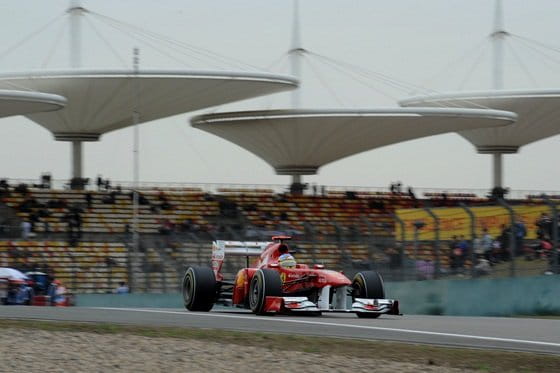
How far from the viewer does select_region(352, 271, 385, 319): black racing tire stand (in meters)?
17.5

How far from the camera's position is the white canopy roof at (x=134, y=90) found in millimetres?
47094

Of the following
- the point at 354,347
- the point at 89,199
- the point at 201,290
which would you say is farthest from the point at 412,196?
the point at 354,347

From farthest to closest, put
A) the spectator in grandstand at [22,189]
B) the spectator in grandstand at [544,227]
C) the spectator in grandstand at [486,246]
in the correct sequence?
the spectator in grandstand at [22,189] → the spectator in grandstand at [486,246] → the spectator in grandstand at [544,227]

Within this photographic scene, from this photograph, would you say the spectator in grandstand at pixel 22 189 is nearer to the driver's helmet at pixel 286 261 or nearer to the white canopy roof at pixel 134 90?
the white canopy roof at pixel 134 90

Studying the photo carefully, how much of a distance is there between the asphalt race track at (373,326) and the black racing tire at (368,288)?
30 centimetres

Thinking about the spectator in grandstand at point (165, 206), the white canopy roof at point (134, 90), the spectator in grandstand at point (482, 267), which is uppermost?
the white canopy roof at point (134, 90)

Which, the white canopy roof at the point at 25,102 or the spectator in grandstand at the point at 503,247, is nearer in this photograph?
the spectator in grandstand at the point at 503,247

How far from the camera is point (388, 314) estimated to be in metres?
17.6

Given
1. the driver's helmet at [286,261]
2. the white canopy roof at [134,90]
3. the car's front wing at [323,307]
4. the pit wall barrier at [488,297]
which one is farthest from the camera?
the white canopy roof at [134,90]

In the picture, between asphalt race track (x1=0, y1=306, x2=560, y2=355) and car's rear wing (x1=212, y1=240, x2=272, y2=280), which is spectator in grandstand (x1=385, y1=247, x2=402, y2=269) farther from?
asphalt race track (x1=0, y1=306, x2=560, y2=355)

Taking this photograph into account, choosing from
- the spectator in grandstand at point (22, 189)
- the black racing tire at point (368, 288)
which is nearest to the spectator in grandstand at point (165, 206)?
the spectator in grandstand at point (22, 189)

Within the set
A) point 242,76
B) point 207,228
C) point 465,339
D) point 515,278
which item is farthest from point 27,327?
point 242,76

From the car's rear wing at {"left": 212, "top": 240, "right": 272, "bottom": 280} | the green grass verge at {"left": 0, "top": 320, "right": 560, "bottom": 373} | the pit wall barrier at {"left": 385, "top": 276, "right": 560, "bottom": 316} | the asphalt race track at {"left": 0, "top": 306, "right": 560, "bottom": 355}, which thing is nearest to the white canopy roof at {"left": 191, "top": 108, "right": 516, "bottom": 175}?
the pit wall barrier at {"left": 385, "top": 276, "right": 560, "bottom": 316}

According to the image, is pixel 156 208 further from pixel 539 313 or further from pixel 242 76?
pixel 539 313
